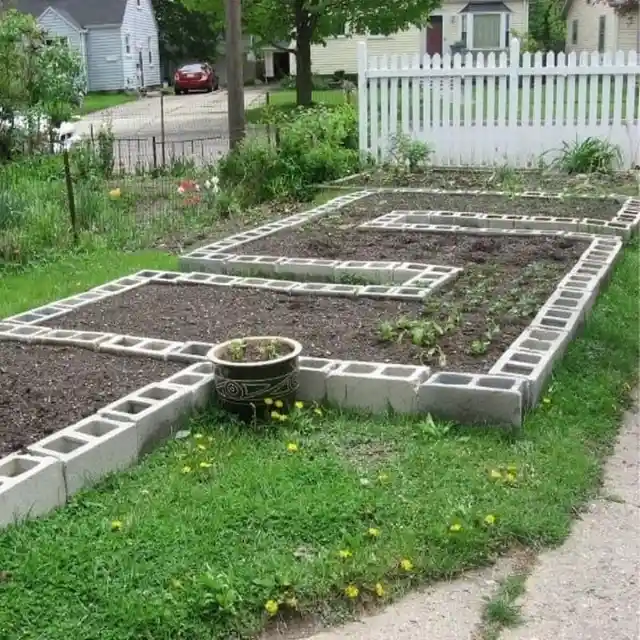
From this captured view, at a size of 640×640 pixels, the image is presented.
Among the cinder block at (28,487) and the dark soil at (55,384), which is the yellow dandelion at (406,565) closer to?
the cinder block at (28,487)

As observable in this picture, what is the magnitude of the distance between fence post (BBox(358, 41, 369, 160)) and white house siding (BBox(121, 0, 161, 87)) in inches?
1354

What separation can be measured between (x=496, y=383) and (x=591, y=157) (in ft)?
26.2

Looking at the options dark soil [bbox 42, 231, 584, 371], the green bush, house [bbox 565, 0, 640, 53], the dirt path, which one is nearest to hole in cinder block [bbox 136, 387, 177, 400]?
dark soil [bbox 42, 231, 584, 371]

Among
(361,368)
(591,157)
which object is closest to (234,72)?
(591,157)

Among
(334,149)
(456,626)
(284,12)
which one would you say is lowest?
(456,626)

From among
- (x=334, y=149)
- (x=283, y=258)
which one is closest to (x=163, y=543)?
(x=283, y=258)

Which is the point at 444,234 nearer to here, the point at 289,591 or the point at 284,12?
the point at 289,591

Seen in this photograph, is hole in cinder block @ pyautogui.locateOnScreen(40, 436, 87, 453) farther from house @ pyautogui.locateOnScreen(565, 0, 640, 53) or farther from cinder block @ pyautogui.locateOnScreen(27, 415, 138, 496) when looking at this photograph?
house @ pyautogui.locateOnScreen(565, 0, 640, 53)

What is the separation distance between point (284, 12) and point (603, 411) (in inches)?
967

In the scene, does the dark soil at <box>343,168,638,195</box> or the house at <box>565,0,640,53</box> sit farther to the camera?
the house at <box>565,0,640,53</box>

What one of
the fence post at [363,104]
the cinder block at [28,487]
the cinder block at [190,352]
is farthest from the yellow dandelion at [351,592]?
the fence post at [363,104]

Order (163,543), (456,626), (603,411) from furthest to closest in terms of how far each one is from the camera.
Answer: (603,411) < (163,543) < (456,626)

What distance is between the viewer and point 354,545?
10.9 feet

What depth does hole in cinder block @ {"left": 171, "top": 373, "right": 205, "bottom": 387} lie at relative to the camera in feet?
15.1
